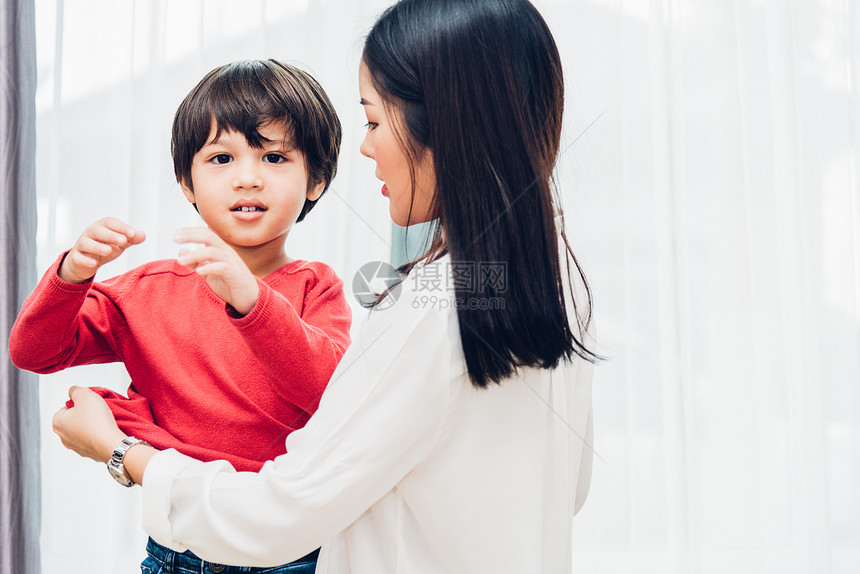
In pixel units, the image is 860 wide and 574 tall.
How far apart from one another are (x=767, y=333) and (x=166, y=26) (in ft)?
5.61

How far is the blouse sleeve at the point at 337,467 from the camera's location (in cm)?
62

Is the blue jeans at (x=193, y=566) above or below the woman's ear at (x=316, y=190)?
below

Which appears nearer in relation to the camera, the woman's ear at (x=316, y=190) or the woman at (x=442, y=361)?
the woman at (x=442, y=361)

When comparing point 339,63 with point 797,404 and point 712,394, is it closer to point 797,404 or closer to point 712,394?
point 712,394

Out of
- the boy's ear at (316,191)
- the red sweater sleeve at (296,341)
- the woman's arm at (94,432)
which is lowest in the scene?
the woman's arm at (94,432)

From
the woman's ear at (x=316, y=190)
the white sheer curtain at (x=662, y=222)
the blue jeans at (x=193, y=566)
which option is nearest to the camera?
the blue jeans at (x=193, y=566)

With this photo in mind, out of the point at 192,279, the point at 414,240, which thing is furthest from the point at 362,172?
the point at 192,279

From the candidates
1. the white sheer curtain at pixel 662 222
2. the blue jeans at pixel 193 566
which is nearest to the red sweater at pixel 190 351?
the blue jeans at pixel 193 566

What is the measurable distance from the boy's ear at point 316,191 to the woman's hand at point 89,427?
398 millimetres

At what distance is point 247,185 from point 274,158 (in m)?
0.07

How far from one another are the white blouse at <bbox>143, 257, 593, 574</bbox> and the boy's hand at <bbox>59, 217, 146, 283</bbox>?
0.23 m

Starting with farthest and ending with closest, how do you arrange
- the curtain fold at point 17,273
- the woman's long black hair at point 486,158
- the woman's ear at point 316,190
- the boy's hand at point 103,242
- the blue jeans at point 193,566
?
the curtain fold at point 17,273 < the woman's ear at point 316,190 < the blue jeans at point 193,566 < the boy's hand at point 103,242 < the woman's long black hair at point 486,158

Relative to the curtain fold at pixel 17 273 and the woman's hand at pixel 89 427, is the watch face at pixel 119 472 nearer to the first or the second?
the woman's hand at pixel 89 427

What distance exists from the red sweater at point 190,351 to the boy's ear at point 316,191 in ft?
0.33
